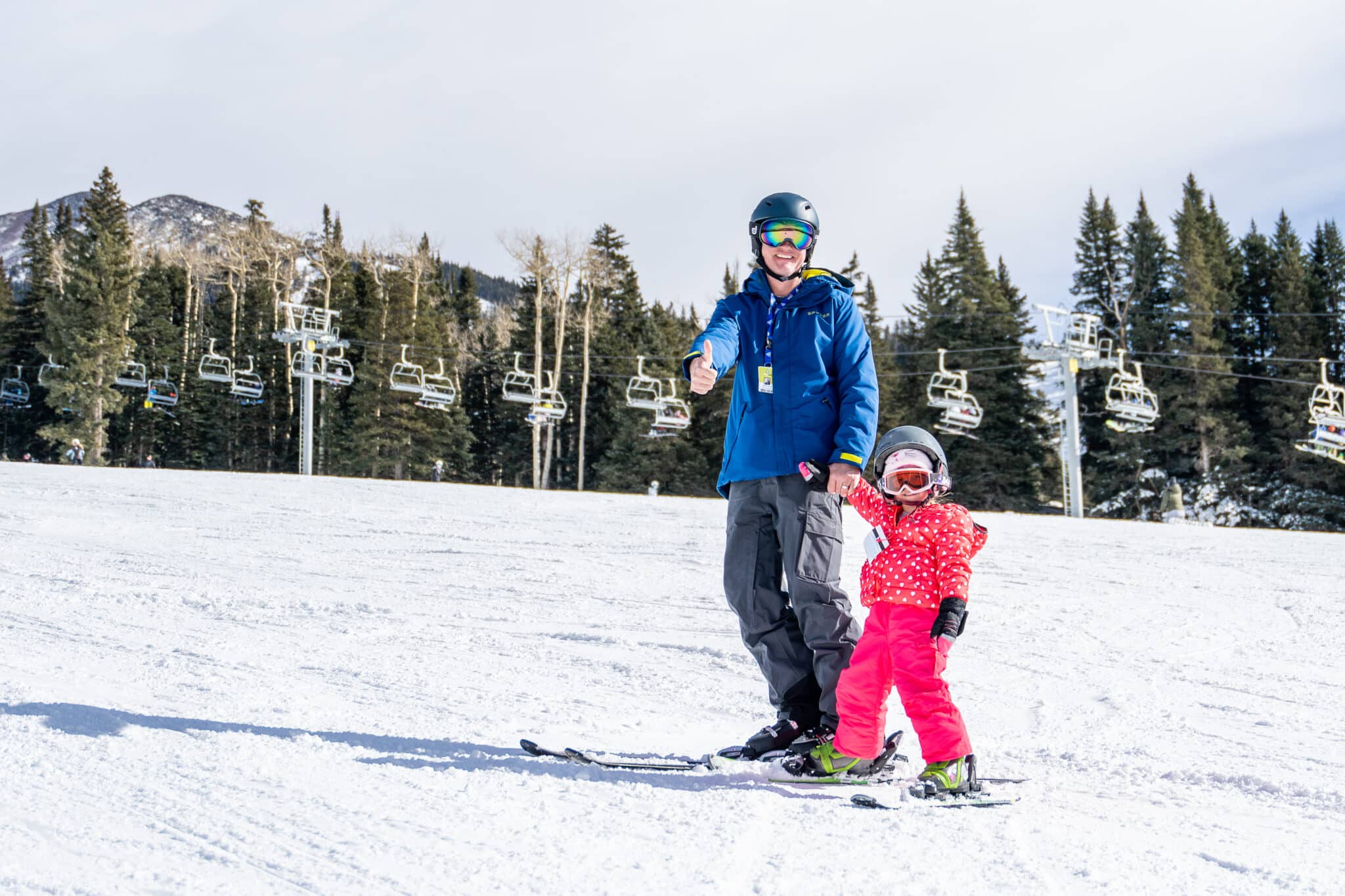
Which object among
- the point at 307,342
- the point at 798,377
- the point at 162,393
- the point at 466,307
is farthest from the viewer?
the point at 466,307

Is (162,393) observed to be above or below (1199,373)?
below

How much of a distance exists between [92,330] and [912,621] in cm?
4433

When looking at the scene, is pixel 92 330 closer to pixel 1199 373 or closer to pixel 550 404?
pixel 550 404

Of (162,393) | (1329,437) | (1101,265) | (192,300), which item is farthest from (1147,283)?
(192,300)

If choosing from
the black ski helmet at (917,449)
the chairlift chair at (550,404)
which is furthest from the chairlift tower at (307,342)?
the black ski helmet at (917,449)

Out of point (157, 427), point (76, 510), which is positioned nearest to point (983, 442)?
point (76, 510)

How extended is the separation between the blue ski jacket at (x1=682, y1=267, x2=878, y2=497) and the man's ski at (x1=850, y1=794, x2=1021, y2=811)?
87cm

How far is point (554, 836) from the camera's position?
76.1 inches

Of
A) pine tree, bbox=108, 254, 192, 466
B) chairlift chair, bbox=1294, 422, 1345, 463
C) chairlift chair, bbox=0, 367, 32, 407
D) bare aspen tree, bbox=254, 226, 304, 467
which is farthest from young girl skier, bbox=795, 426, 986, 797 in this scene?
pine tree, bbox=108, 254, 192, 466

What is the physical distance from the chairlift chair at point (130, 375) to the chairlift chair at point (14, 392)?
803cm

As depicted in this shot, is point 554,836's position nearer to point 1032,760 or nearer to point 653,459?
point 1032,760

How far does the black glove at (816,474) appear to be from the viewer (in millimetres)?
2592

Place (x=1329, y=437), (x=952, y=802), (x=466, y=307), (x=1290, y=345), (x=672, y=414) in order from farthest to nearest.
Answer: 1. (x=466, y=307)
2. (x=1290, y=345)
3. (x=672, y=414)
4. (x=1329, y=437)
5. (x=952, y=802)

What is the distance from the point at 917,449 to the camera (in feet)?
8.45
